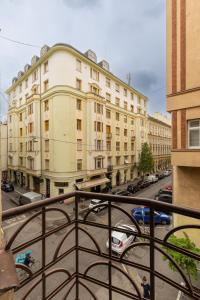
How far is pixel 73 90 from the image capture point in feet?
58.0

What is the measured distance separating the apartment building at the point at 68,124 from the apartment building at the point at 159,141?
9.61 meters

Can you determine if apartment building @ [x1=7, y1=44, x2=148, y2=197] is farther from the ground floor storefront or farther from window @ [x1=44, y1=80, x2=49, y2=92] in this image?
window @ [x1=44, y1=80, x2=49, y2=92]

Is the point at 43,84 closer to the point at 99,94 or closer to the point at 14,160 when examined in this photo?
the point at 99,94

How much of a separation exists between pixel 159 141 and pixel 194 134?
32.0 m

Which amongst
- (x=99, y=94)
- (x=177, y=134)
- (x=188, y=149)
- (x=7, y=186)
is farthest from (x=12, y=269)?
(x=7, y=186)

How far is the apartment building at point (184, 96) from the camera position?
7.07 m

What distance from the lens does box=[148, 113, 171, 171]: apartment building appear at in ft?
112

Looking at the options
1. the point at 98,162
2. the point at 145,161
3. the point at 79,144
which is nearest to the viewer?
the point at 79,144

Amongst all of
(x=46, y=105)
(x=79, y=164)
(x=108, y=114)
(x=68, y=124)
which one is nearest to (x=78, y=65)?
(x=46, y=105)

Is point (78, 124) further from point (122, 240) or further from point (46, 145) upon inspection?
point (122, 240)

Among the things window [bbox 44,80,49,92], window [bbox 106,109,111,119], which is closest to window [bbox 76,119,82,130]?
window [bbox 44,80,49,92]

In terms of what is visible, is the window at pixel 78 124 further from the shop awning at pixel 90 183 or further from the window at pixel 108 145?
the shop awning at pixel 90 183

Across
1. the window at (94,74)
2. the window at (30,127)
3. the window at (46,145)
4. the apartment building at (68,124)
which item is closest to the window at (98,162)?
the apartment building at (68,124)

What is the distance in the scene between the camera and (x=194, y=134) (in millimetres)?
7359
